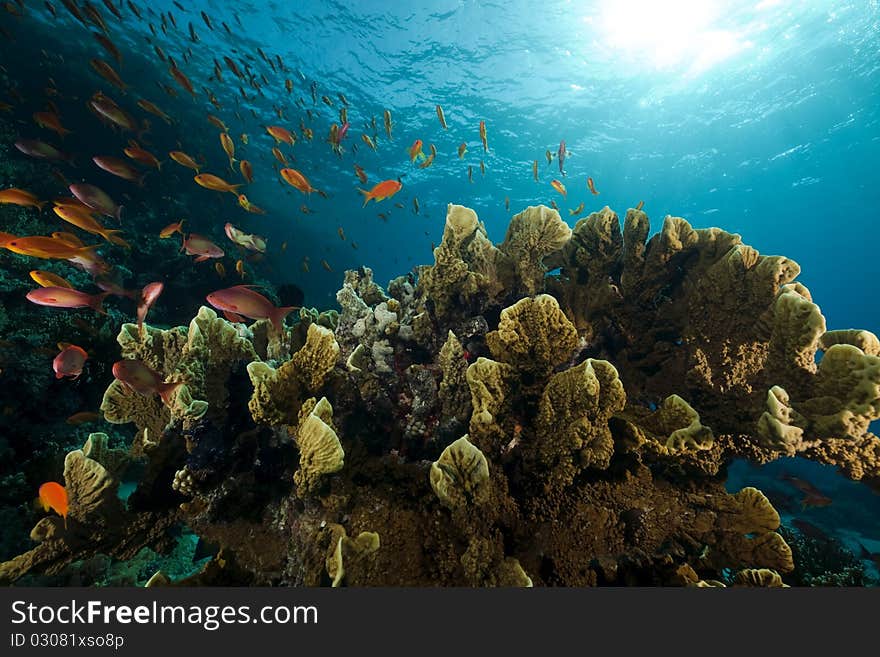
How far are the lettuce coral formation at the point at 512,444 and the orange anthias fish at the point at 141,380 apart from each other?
0.42 feet

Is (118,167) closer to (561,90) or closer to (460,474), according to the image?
(460,474)

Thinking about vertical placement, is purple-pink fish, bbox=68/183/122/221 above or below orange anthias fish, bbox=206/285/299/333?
above

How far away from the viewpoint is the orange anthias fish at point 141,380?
7.93ft

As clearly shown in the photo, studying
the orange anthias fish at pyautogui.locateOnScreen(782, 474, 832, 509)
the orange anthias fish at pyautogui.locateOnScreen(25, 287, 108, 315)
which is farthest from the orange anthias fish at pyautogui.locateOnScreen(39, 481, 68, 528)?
the orange anthias fish at pyautogui.locateOnScreen(782, 474, 832, 509)

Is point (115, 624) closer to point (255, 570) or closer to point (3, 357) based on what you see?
point (255, 570)

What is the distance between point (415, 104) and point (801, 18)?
19267 mm

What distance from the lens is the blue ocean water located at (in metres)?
15.6

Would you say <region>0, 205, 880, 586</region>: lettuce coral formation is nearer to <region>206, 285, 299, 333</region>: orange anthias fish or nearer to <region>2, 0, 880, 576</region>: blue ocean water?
<region>206, 285, 299, 333</region>: orange anthias fish

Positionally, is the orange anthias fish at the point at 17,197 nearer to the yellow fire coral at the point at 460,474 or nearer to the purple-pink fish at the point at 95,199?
the purple-pink fish at the point at 95,199

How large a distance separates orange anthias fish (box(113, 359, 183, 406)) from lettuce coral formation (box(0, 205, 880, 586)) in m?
0.13

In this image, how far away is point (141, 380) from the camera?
96.6 inches

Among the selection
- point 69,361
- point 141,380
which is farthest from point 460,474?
point 69,361

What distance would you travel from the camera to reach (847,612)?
5.98 feet

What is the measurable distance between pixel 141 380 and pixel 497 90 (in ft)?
79.3
